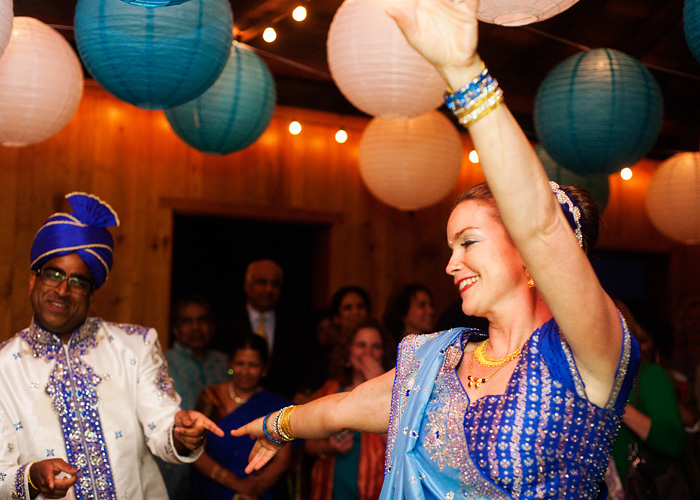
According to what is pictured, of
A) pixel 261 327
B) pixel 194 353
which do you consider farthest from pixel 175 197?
pixel 194 353

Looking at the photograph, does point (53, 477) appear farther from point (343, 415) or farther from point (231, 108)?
point (231, 108)

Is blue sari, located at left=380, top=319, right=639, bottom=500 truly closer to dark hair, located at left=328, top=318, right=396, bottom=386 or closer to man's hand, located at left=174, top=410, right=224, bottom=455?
man's hand, located at left=174, top=410, right=224, bottom=455

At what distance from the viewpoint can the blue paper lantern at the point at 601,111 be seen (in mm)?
3223

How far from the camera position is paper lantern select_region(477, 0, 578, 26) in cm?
221

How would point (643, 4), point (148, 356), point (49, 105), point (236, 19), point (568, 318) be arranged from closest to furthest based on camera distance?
point (568, 318), point (148, 356), point (49, 105), point (236, 19), point (643, 4)

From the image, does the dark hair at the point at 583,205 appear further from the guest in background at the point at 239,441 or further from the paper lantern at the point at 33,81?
the guest in background at the point at 239,441

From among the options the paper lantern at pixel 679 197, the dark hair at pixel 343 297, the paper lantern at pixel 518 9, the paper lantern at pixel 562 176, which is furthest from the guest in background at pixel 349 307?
the paper lantern at pixel 518 9

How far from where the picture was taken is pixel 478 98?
1160mm

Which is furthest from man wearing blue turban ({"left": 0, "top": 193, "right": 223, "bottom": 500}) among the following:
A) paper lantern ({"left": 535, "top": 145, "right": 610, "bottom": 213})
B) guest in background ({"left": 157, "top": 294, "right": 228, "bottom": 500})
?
paper lantern ({"left": 535, "top": 145, "right": 610, "bottom": 213})

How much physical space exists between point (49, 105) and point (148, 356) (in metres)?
1.21

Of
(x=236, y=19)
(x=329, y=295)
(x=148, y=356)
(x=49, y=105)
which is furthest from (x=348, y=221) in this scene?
(x=148, y=356)

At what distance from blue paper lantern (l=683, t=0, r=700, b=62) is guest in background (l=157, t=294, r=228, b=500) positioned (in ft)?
9.35

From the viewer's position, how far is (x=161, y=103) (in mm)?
2564

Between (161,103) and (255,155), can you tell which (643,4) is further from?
(161,103)
